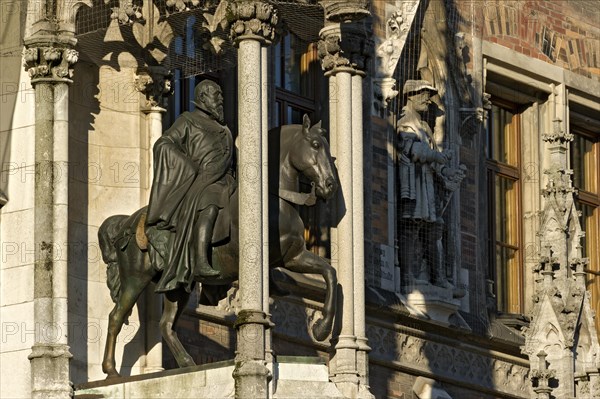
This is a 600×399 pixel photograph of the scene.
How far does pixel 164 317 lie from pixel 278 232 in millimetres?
1221

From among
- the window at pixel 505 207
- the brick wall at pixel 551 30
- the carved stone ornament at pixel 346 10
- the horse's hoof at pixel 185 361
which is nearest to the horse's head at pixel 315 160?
the carved stone ornament at pixel 346 10

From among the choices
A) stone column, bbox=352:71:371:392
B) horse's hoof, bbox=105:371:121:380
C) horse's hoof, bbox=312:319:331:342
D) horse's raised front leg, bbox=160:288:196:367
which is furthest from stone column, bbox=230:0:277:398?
horse's hoof, bbox=105:371:121:380

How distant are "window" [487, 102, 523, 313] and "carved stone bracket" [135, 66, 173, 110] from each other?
7.24 metres

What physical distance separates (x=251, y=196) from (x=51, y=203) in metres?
1.70

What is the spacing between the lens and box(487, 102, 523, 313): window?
98.0 feet

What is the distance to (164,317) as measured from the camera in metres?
22.2

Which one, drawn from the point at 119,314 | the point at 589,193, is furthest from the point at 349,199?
the point at 589,193

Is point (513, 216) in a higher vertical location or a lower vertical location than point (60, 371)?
higher

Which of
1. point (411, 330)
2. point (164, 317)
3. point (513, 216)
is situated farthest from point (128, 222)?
point (513, 216)

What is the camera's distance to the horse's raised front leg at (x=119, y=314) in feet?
72.3

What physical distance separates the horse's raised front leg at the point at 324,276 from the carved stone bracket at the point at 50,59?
2.34m

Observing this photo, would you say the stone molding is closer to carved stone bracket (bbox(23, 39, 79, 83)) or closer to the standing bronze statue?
the standing bronze statue

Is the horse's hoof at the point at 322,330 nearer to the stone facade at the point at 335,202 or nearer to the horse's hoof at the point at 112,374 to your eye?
the stone facade at the point at 335,202

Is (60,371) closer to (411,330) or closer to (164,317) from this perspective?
(164,317)
